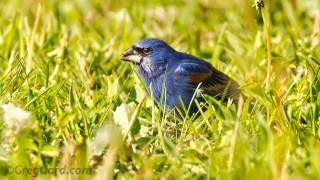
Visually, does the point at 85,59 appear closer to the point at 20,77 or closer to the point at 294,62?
the point at 20,77

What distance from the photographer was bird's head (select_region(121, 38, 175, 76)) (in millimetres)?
4203

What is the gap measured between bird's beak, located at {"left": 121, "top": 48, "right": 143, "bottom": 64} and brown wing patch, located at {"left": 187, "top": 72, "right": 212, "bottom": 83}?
13.6 inches

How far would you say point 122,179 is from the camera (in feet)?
8.86

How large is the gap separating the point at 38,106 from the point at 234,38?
192 cm

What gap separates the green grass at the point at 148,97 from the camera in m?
2.71

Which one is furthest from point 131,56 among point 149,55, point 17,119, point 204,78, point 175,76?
point 17,119

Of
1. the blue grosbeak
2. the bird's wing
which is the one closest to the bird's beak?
the blue grosbeak

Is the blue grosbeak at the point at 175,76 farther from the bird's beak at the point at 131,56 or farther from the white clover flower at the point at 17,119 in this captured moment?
the white clover flower at the point at 17,119

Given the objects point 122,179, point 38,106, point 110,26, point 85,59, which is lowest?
point 122,179

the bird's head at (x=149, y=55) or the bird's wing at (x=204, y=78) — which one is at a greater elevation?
the bird's head at (x=149, y=55)

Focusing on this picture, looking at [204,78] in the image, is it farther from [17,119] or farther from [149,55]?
[17,119]

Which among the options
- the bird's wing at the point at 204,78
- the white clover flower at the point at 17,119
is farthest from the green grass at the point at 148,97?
the bird's wing at the point at 204,78

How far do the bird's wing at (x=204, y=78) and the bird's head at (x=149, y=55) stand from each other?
0.14m

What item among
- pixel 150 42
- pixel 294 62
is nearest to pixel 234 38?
pixel 294 62
